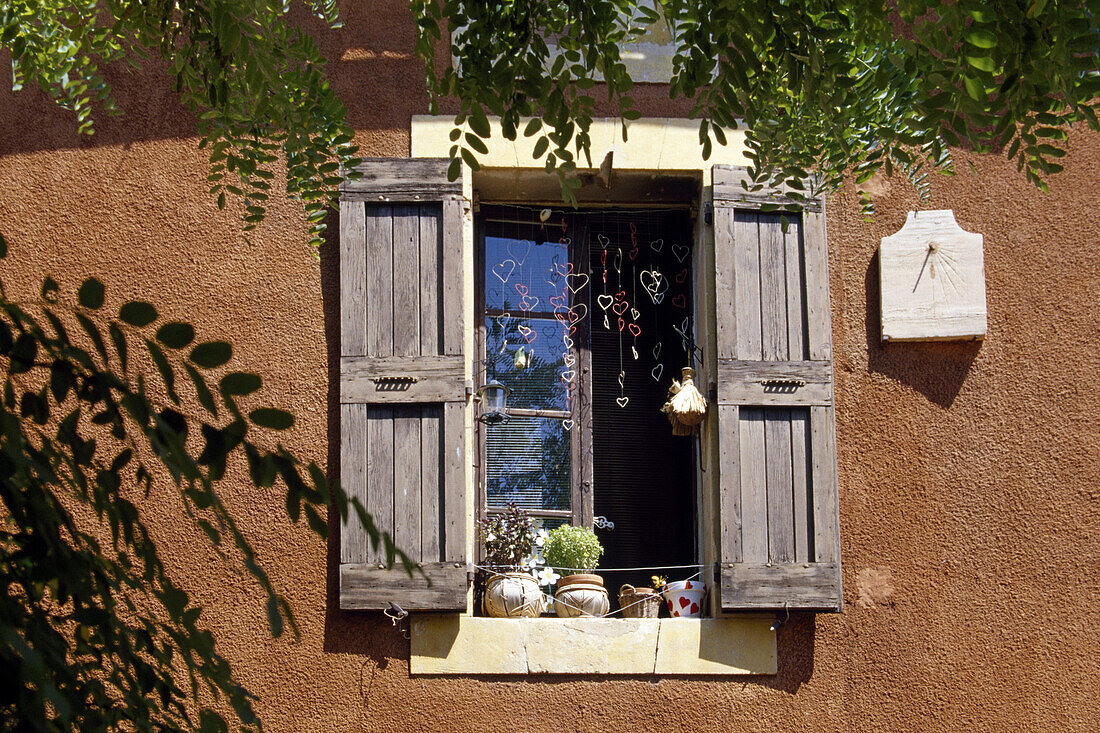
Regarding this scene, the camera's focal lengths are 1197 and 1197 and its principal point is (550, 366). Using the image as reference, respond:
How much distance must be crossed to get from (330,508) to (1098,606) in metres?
2.83

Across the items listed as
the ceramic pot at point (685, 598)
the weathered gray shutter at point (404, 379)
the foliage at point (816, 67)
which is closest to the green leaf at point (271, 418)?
the foliage at point (816, 67)

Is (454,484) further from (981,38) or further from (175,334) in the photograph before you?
(175,334)

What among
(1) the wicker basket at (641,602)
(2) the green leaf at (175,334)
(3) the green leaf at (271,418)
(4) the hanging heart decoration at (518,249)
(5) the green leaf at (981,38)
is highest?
(5) the green leaf at (981,38)

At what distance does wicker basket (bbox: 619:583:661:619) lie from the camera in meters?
4.39

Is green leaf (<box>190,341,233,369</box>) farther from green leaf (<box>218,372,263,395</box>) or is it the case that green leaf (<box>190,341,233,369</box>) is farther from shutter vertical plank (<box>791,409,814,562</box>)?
shutter vertical plank (<box>791,409,814,562</box>)

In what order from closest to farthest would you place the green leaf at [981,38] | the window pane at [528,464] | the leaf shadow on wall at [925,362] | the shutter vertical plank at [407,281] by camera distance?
the green leaf at [981,38], the shutter vertical plank at [407,281], the leaf shadow on wall at [925,362], the window pane at [528,464]

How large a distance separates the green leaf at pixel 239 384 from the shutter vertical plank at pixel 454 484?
2702mm

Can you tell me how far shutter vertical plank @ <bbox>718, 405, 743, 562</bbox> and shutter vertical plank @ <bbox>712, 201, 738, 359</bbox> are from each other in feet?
0.81

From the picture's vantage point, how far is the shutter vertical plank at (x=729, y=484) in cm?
429

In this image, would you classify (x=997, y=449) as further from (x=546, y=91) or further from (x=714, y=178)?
(x=546, y=91)

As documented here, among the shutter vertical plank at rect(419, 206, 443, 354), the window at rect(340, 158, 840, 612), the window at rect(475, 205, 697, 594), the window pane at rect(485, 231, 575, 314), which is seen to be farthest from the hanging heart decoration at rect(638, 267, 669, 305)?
the shutter vertical plank at rect(419, 206, 443, 354)

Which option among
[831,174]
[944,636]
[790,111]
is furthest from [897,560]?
[790,111]

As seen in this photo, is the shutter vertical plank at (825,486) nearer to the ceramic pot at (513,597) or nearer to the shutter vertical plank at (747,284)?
the shutter vertical plank at (747,284)

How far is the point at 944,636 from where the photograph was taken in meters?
4.33
